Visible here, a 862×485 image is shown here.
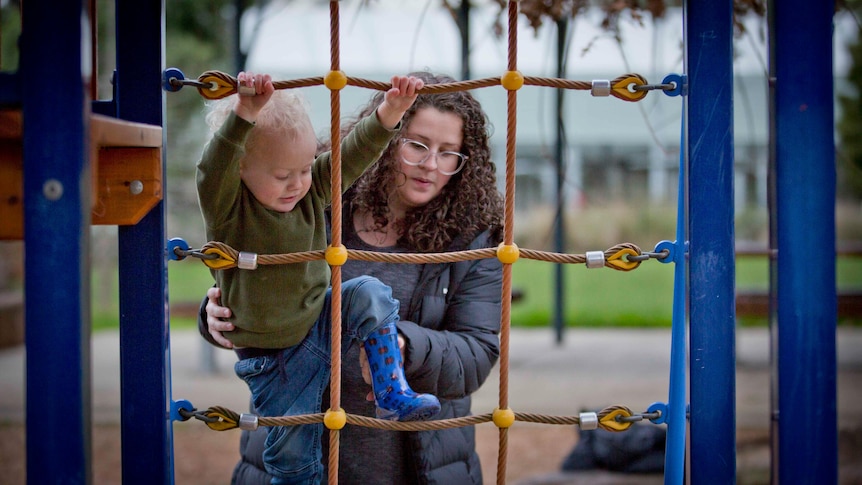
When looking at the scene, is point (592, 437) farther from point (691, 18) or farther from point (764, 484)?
point (691, 18)

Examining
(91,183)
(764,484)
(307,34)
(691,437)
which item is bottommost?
(764,484)

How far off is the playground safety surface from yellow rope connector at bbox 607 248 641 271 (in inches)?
58.6

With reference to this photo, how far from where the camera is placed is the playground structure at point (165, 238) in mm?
995

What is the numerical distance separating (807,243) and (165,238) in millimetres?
1012

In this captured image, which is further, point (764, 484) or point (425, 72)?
point (764, 484)

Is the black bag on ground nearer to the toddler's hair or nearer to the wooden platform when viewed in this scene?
the toddler's hair

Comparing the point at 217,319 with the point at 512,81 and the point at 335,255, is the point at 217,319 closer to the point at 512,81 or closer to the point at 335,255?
the point at 335,255

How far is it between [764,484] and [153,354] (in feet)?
7.35

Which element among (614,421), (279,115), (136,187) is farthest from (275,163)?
(614,421)

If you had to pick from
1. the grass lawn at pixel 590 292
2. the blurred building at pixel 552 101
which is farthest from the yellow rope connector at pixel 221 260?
the grass lawn at pixel 590 292

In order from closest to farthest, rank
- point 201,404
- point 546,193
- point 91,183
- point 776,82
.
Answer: point 91,183
point 776,82
point 201,404
point 546,193

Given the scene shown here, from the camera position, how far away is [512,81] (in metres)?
1.38

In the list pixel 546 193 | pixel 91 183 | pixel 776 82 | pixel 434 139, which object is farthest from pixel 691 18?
pixel 546 193

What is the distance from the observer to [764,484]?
9.52ft
